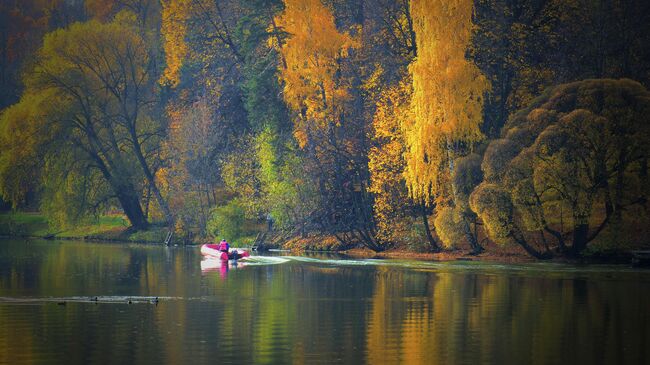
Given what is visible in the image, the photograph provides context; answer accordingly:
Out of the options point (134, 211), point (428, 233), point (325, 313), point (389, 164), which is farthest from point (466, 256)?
point (134, 211)

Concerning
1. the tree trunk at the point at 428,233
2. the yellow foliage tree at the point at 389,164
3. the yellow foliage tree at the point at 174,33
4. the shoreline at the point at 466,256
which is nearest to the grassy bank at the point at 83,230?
the yellow foliage tree at the point at 174,33

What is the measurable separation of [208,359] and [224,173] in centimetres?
4995

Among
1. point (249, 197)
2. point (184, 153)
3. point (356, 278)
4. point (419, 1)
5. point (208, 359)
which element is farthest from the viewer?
point (184, 153)

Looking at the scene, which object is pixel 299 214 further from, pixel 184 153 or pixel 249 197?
pixel 184 153

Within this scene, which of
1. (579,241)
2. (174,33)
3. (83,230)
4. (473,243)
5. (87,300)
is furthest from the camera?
(83,230)

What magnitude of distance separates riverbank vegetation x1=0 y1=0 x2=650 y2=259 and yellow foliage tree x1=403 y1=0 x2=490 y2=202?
10 centimetres

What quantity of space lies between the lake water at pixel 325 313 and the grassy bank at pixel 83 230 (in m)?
25.1

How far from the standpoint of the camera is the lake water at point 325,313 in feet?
85.4

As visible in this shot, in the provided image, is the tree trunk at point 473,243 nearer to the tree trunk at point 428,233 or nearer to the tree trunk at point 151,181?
the tree trunk at point 428,233

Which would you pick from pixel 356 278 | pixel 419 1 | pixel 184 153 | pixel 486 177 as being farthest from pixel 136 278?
pixel 184 153

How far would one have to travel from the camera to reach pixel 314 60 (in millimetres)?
67188

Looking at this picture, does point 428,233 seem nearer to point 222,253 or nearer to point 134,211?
point 222,253

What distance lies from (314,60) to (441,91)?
45.7ft

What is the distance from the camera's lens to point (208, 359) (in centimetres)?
2497
